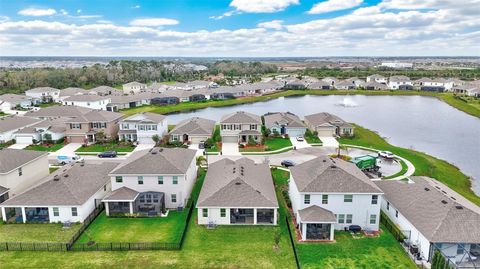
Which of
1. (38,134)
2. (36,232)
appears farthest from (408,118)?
(36,232)

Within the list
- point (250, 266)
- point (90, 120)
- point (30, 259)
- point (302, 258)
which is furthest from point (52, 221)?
point (90, 120)

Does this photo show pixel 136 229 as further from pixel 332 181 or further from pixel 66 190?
pixel 332 181

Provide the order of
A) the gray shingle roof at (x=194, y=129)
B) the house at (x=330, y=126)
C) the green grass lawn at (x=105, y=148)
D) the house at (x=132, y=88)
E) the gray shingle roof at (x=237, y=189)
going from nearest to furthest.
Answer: the gray shingle roof at (x=237, y=189) → the green grass lawn at (x=105, y=148) → the gray shingle roof at (x=194, y=129) → the house at (x=330, y=126) → the house at (x=132, y=88)

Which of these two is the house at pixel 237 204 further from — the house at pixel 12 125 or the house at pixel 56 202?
the house at pixel 12 125

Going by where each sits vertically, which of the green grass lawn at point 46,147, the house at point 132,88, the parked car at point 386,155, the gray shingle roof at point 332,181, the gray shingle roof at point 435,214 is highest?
the house at point 132,88

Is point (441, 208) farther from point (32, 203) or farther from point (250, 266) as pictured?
point (32, 203)

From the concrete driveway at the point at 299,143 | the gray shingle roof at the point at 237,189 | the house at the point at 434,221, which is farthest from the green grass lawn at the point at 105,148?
the house at the point at 434,221

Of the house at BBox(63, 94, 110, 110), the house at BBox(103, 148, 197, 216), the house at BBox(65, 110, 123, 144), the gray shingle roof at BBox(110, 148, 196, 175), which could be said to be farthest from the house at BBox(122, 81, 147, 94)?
the house at BBox(103, 148, 197, 216)
